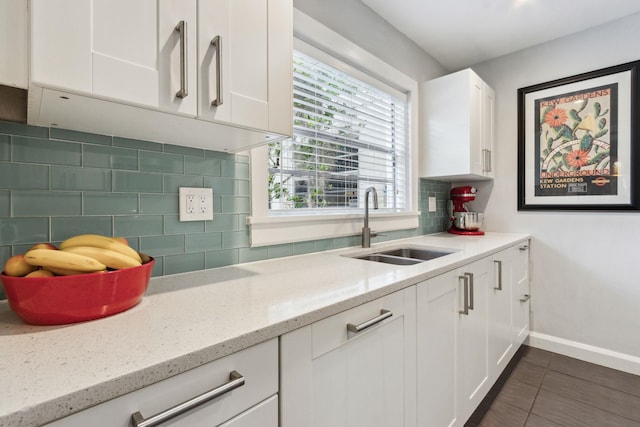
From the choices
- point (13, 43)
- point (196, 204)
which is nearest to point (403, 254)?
point (196, 204)

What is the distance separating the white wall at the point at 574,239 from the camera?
219 centimetres

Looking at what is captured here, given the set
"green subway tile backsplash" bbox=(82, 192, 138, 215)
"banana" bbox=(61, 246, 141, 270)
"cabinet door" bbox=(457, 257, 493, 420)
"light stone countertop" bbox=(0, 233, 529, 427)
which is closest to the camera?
"light stone countertop" bbox=(0, 233, 529, 427)

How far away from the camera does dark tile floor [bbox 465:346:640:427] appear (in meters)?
1.69

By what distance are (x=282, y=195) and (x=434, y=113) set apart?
5.12 ft

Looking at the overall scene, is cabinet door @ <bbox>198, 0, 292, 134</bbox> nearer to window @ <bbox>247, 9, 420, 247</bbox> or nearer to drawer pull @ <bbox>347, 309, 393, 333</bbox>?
window @ <bbox>247, 9, 420, 247</bbox>

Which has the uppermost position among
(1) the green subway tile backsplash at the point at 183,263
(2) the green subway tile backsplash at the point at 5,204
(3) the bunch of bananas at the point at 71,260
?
(2) the green subway tile backsplash at the point at 5,204

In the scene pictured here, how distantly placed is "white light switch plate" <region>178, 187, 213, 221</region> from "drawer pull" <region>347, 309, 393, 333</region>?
69cm

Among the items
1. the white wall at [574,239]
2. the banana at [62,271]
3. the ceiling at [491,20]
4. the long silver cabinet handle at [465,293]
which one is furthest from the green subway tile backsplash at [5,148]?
the white wall at [574,239]

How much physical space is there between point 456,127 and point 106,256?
7.70 ft

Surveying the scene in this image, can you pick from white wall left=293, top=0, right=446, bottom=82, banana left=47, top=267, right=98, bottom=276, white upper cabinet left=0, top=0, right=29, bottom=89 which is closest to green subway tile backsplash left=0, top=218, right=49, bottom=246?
banana left=47, top=267, right=98, bottom=276

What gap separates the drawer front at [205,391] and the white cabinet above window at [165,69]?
0.61m

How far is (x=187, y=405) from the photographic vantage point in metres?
0.55

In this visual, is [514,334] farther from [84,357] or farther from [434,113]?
[84,357]

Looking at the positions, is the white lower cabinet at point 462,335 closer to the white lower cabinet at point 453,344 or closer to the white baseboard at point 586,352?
the white lower cabinet at point 453,344
